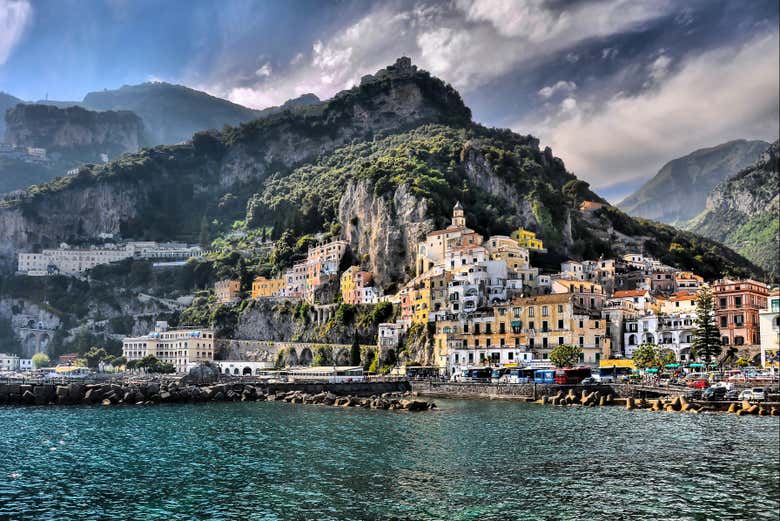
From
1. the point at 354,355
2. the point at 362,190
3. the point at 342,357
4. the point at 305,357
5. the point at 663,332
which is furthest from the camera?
the point at 362,190

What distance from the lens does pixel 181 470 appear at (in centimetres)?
2647

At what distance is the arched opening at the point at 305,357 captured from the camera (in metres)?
82.5

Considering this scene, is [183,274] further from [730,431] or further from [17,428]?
[730,431]

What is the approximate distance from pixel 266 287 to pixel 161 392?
164 feet

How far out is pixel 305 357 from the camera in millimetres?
83125

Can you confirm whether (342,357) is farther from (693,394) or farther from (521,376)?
(693,394)

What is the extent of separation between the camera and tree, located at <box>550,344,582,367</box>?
193 ft

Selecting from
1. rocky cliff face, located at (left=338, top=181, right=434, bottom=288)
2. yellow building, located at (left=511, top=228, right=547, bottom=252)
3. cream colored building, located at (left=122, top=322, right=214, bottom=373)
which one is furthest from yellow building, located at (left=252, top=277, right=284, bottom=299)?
yellow building, located at (left=511, top=228, right=547, bottom=252)

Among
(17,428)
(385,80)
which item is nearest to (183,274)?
(385,80)

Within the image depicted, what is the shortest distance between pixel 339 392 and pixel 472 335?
50.9ft

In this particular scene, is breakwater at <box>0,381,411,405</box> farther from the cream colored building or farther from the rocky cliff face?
the cream colored building

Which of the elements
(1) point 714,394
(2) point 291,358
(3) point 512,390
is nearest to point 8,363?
(2) point 291,358

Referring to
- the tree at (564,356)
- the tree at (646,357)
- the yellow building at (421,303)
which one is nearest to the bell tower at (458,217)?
the yellow building at (421,303)

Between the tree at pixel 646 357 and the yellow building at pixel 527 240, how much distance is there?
3038cm
